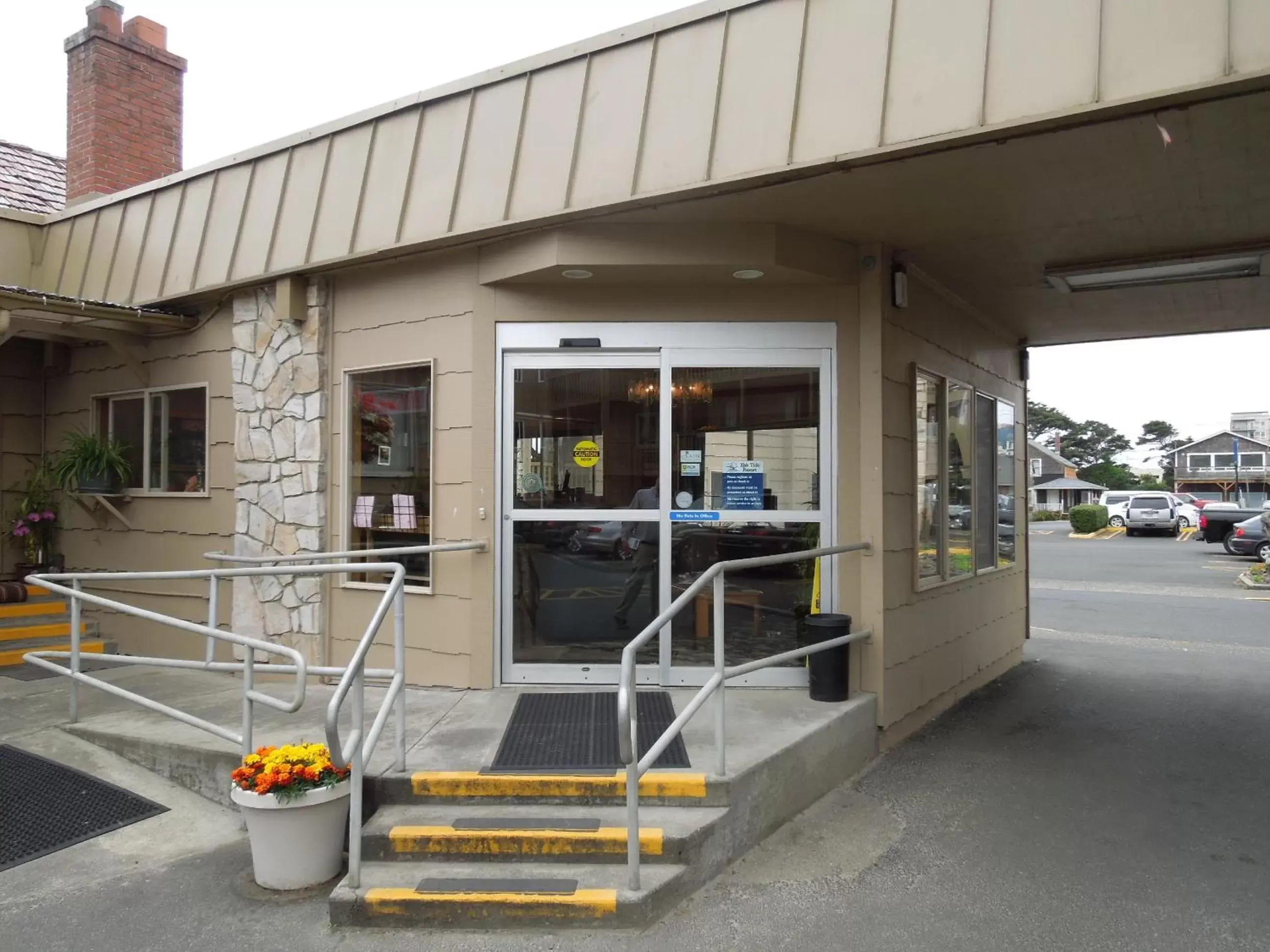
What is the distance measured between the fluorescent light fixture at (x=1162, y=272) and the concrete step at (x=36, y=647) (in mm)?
7736

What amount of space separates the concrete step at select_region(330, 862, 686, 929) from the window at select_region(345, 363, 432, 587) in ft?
8.44

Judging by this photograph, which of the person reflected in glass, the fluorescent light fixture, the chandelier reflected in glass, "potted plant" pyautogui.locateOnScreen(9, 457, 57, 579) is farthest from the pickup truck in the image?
"potted plant" pyautogui.locateOnScreen(9, 457, 57, 579)

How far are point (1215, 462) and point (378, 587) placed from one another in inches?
2886

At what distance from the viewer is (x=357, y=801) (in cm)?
351

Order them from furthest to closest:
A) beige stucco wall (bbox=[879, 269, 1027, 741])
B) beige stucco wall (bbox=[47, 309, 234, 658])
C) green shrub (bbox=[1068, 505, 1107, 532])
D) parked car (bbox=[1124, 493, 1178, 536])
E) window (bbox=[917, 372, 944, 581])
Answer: green shrub (bbox=[1068, 505, 1107, 532]) → parked car (bbox=[1124, 493, 1178, 536]) → beige stucco wall (bbox=[47, 309, 234, 658]) → window (bbox=[917, 372, 944, 581]) → beige stucco wall (bbox=[879, 269, 1027, 741])

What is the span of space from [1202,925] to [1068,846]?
0.73 meters

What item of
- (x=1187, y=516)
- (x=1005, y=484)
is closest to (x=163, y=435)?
(x=1005, y=484)

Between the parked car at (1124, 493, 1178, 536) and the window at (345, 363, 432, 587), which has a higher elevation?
the window at (345, 363, 432, 587)

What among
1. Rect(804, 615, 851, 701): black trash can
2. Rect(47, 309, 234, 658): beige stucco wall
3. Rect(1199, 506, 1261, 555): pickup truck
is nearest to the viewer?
Rect(804, 615, 851, 701): black trash can

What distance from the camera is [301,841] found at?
3.68m

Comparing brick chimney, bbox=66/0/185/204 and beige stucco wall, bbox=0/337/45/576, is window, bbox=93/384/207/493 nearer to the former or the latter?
beige stucco wall, bbox=0/337/45/576

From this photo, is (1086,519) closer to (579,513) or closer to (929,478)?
(929,478)

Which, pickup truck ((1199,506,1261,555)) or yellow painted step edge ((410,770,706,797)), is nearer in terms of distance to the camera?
Answer: yellow painted step edge ((410,770,706,797))

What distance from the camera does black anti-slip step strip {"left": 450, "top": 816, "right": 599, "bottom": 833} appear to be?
3693 millimetres
